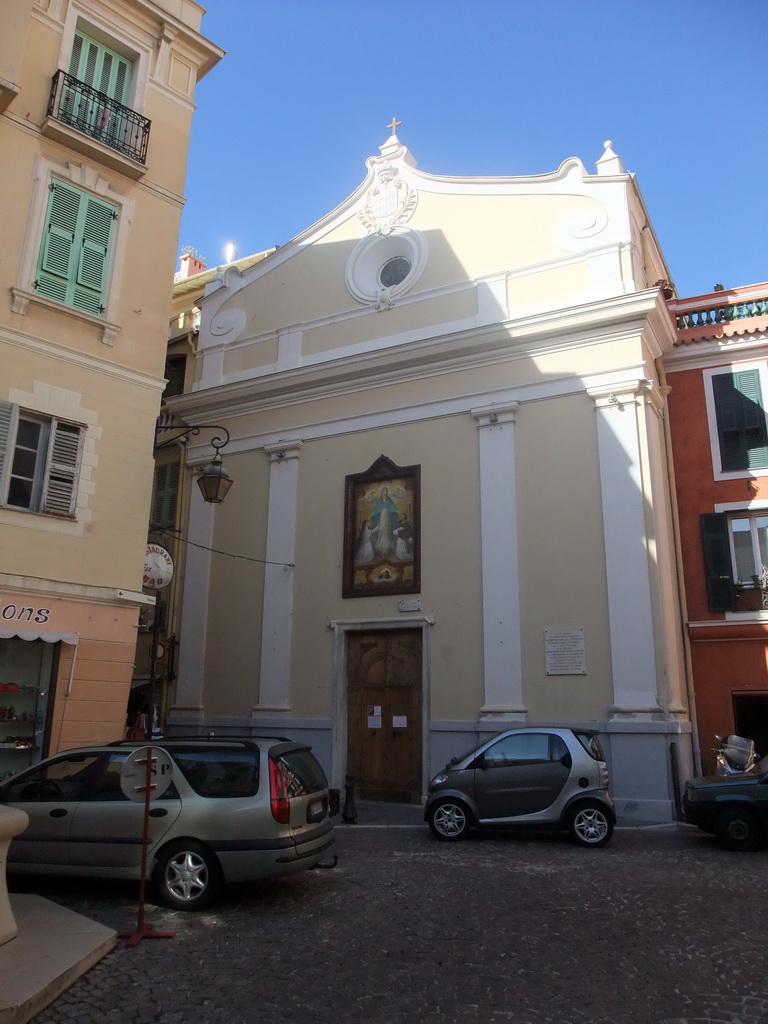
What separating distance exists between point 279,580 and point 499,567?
4.83 meters

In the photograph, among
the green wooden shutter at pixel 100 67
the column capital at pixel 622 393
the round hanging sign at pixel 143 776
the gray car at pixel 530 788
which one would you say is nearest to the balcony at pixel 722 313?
the column capital at pixel 622 393

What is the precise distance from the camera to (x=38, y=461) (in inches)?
440

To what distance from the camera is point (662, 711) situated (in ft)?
43.7

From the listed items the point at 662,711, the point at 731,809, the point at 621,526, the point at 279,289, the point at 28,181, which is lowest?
the point at 731,809

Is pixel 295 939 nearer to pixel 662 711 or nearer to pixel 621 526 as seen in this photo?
pixel 662 711

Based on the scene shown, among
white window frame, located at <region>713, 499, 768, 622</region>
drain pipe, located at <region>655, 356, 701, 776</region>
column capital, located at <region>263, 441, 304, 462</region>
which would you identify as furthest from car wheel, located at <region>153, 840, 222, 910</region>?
column capital, located at <region>263, 441, 304, 462</region>

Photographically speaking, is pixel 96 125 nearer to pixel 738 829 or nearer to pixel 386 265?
pixel 386 265

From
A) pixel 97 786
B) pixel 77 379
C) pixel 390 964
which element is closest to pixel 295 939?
pixel 390 964

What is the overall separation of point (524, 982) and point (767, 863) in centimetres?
535

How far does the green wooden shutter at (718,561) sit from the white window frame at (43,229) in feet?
35.2

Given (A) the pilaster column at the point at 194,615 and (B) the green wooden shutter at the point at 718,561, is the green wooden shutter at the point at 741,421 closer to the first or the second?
(B) the green wooden shutter at the point at 718,561

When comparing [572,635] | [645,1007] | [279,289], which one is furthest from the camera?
[279,289]

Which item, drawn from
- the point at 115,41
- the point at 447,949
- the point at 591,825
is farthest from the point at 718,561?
the point at 115,41

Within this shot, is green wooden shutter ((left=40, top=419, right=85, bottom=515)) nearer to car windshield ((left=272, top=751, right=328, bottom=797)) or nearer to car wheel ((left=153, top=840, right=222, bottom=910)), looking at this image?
car windshield ((left=272, top=751, right=328, bottom=797))
